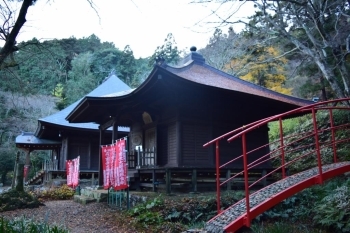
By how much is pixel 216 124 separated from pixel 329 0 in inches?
251

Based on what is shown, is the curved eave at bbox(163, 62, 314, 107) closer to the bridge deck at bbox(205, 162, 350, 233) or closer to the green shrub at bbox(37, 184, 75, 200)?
the bridge deck at bbox(205, 162, 350, 233)

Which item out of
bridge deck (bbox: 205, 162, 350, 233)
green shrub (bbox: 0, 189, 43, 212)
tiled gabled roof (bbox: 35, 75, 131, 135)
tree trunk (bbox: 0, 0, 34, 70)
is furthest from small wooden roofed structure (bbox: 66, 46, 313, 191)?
tiled gabled roof (bbox: 35, 75, 131, 135)

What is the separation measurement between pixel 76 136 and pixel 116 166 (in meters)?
12.3

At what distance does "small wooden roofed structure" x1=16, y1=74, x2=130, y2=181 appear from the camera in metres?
18.8

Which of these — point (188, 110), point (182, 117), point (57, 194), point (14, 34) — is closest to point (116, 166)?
point (182, 117)

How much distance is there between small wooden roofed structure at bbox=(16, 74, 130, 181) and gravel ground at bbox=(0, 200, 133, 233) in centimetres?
911

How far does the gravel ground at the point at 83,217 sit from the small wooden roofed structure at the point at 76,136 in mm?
9106

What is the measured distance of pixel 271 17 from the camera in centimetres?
1179

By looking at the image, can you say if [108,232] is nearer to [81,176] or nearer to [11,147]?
[81,176]

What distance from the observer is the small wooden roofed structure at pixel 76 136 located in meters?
18.8

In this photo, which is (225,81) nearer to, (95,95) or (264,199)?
(264,199)

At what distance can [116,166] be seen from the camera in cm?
861

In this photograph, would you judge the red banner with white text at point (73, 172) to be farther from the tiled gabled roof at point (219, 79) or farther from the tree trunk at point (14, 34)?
the tree trunk at point (14, 34)

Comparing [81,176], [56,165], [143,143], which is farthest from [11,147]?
[143,143]
